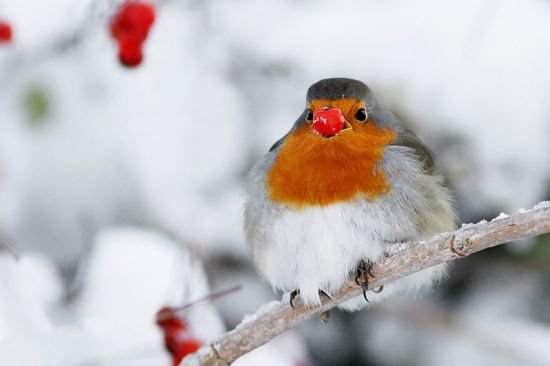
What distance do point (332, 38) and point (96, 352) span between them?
1.42 metres

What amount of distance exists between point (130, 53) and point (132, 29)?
0.07 m

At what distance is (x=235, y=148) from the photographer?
379 cm

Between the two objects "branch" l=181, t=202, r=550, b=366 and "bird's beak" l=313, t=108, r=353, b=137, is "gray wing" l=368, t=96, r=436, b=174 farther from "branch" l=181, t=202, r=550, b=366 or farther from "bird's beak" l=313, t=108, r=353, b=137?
"branch" l=181, t=202, r=550, b=366

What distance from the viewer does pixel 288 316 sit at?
263cm

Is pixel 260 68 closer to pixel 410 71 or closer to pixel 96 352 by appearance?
pixel 410 71

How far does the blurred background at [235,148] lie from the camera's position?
3.62m

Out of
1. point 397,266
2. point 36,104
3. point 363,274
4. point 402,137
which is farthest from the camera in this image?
point 36,104

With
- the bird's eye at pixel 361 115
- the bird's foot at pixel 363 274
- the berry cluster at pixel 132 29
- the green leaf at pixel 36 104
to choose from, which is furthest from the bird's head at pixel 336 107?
the green leaf at pixel 36 104

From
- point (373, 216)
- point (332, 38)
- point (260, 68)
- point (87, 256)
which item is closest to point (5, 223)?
point (87, 256)

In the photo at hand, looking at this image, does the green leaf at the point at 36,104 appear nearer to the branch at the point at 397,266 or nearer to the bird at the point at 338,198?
the bird at the point at 338,198

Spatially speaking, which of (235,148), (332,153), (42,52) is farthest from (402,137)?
(42,52)

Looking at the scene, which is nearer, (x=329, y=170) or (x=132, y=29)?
(x=329, y=170)

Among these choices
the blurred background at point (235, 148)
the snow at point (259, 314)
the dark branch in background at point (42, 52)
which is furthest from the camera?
the dark branch in background at point (42, 52)

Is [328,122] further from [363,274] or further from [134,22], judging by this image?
[134,22]
